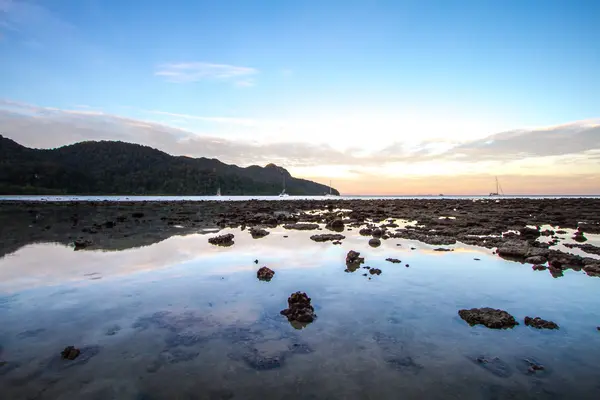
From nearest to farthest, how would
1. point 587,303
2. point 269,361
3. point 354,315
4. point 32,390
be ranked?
point 32,390 < point 269,361 < point 354,315 < point 587,303

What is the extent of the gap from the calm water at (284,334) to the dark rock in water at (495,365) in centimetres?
5

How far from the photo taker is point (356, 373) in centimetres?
541

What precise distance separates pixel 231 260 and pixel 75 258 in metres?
7.53

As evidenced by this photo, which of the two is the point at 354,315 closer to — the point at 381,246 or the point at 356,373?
the point at 356,373

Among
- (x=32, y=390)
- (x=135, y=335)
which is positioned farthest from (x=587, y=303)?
(x=32, y=390)

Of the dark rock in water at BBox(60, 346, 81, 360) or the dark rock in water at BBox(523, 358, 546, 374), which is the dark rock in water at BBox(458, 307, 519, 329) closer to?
the dark rock in water at BBox(523, 358, 546, 374)

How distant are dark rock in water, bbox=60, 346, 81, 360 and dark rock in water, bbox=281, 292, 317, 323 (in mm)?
4469

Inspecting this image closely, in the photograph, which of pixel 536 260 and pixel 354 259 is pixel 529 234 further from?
pixel 354 259

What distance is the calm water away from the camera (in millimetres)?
5039

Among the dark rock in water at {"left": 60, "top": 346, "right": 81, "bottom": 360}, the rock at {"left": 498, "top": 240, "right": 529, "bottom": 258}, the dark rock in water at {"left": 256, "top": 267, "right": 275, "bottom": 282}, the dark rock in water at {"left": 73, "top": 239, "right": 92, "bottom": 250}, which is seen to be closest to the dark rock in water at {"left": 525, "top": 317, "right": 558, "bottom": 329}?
the dark rock in water at {"left": 256, "top": 267, "right": 275, "bottom": 282}

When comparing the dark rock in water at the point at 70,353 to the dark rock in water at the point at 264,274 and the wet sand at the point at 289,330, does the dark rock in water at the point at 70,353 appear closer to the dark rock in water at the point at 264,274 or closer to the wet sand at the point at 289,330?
the wet sand at the point at 289,330

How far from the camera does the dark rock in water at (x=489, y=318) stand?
746cm

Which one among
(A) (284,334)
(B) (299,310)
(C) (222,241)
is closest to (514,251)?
(B) (299,310)

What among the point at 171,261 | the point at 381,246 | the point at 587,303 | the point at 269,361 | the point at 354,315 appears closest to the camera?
the point at 269,361
